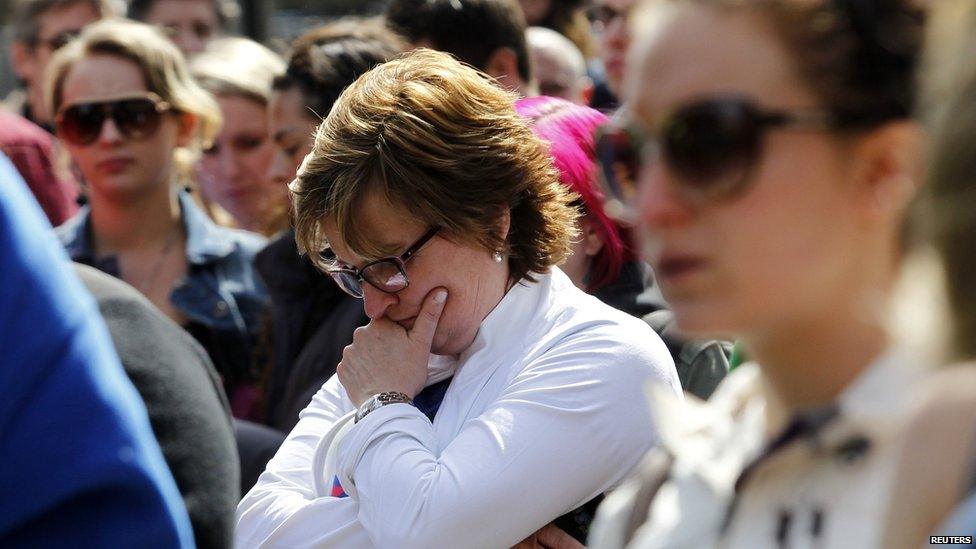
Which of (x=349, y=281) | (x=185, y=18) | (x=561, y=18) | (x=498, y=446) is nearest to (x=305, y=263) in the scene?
(x=349, y=281)

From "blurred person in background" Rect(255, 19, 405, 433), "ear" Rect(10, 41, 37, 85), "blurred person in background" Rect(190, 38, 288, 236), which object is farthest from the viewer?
"ear" Rect(10, 41, 37, 85)

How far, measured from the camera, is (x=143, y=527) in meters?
1.76

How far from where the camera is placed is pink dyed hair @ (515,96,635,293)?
10.3ft

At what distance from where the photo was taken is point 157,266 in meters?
4.85

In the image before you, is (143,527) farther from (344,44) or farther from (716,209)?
(344,44)

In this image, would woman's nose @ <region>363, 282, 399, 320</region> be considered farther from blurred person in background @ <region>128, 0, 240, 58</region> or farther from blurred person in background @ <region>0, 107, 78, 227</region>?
blurred person in background @ <region>128, 0, 240, 58</region>

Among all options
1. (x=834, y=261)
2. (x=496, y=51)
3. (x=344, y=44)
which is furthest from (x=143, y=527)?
(x=496, y=51)

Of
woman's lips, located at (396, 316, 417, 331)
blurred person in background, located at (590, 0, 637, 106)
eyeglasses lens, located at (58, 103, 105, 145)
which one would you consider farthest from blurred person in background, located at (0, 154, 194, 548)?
blurred person in background, located at (590, 0, 637, 106)

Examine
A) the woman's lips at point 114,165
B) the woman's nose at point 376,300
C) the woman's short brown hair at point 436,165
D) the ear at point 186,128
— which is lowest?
the woman's lips at point 114,165

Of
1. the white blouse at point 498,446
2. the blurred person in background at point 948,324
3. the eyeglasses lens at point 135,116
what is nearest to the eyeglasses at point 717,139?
the blurred person in background at point 948,324

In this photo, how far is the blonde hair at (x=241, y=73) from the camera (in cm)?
576

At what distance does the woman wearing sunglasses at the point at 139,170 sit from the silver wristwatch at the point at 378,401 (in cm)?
218

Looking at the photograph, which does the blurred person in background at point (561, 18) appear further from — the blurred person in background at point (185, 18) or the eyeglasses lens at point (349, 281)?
the eyeglasses lens at point (349, 281)

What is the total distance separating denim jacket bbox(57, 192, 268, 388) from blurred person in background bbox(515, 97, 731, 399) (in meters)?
1.62
